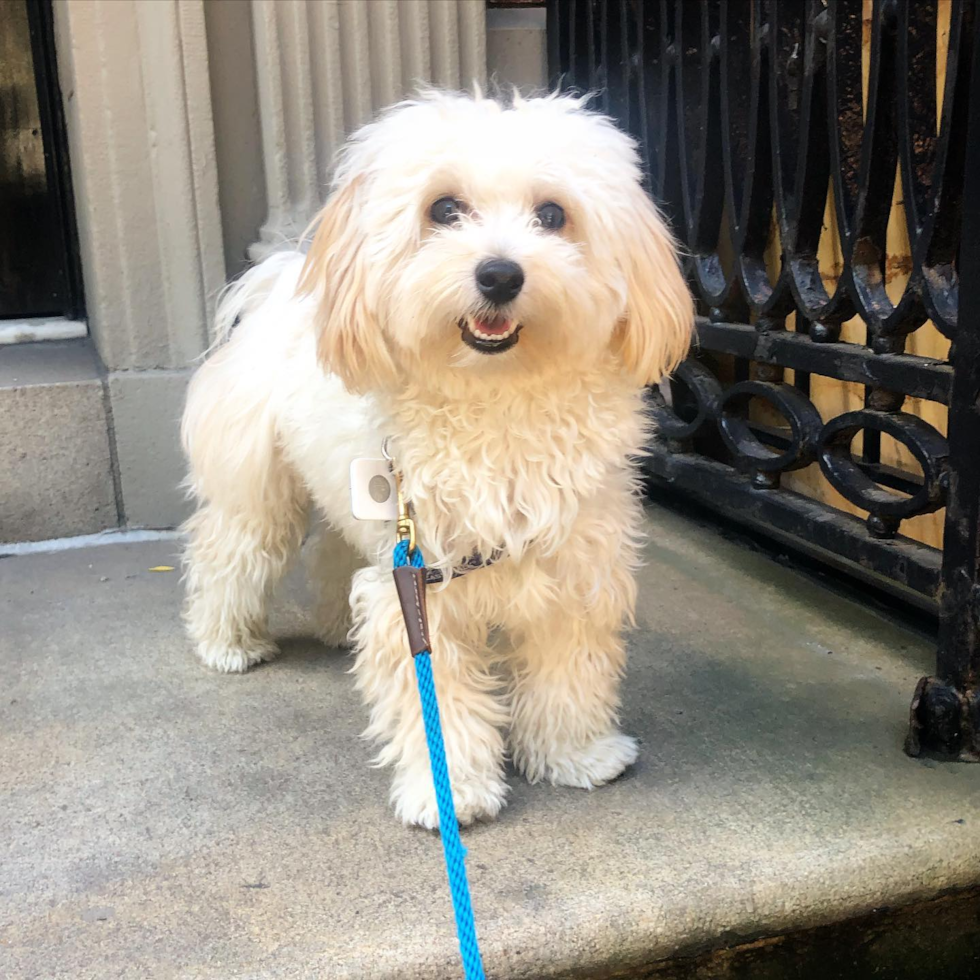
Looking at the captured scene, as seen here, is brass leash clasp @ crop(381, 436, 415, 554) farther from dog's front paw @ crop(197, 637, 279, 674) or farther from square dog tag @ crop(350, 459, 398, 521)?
dog's front paw @ crop(197, 637, 279, 674)

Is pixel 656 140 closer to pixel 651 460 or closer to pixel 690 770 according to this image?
pixel 651 460

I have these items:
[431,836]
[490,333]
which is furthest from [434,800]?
[490,333]

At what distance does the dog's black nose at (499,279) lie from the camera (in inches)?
62.6

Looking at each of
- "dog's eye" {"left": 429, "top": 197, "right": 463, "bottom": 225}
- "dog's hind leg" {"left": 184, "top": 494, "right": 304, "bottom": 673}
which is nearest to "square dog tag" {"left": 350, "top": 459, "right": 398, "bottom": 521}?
"dog's eye" {"left": 429, "top": 197, "right": 463, "bottom": 225}

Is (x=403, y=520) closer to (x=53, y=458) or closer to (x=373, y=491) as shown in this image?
(x=373, y=491)

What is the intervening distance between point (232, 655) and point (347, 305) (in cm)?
118

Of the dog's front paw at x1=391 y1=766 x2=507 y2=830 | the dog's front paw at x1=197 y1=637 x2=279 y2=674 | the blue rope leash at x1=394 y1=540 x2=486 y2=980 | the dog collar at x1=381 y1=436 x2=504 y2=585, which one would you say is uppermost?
the dog collar at x1=381 y1=436 x2=504 y2=585

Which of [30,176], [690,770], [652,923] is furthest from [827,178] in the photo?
[30,176]

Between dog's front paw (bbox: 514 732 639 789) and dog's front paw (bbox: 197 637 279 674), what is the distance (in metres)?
0.86

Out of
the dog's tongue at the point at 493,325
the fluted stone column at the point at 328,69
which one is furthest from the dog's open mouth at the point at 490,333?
the fluted stone column at the point at 328,69

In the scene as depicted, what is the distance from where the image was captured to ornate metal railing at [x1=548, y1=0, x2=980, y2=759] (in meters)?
1.98

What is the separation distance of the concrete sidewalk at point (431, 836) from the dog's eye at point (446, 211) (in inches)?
42.1

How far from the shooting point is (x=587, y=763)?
1990 mm

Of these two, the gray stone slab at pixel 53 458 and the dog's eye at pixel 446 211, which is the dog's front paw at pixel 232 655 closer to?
the gray stone slab at pixel 53 458
